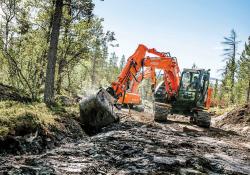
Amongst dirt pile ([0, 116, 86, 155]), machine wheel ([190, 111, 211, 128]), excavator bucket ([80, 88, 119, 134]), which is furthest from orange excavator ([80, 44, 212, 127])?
dirt pile ([0, 116, 86, 155])

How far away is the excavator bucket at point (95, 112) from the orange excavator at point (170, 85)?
11.2ft

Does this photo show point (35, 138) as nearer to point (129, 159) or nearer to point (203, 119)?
point (129, 159)

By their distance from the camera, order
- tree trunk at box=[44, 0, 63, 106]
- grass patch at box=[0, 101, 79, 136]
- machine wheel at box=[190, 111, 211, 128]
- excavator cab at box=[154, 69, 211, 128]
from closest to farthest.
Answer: grass patch at box=[0, 101, 79, 136], tree trunk at box=[44, 0, 63, 106], machine wheel at box=[190, 111, 211, 128], excavator cab at box=[154, 69, 211, 128]

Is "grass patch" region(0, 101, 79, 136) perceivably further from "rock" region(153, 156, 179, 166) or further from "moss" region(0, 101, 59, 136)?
"rock" region(153, 156, 179, 166)

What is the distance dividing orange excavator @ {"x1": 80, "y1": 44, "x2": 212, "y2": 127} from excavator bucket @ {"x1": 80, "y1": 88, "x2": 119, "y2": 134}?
3426 mm

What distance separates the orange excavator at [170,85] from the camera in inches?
634

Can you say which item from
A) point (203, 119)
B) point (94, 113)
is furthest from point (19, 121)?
point (203, 119)

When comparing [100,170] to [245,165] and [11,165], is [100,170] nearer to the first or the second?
[11,165]

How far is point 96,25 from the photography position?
818 inches

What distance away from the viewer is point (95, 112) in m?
11.8

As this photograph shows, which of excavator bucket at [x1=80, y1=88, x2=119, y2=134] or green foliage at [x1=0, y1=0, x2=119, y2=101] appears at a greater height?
green foliage at [x1=0, y1=0, x2=119, y2=101]

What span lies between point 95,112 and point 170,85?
803 cm

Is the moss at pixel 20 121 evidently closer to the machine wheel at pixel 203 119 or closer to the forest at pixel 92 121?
the forest at pixel 92 121

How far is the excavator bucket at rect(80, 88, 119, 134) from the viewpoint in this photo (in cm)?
1159
